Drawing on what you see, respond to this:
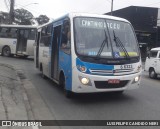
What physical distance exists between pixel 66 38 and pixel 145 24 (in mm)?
37666

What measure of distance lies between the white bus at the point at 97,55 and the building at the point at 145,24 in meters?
36.0

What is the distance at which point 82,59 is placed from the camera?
9.38m

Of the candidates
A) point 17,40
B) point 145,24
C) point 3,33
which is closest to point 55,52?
point 17,40

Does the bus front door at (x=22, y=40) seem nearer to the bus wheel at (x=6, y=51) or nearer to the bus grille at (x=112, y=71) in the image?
the bus wheel at (x=6, y=51)

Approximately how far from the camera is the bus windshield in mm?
9633

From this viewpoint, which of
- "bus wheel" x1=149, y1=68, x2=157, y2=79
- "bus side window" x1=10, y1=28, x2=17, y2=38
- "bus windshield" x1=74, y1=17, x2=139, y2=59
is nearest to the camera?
"bus windshield" x1=74, y1=17, x2=139, y2=59

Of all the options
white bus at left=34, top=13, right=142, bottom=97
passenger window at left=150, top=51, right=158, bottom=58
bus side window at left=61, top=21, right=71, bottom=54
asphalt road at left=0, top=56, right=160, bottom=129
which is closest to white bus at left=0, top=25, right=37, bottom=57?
passenger window at left=150, top=51, right=158, bottom=58

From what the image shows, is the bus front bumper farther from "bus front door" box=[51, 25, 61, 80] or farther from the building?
the building

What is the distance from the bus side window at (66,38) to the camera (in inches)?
396

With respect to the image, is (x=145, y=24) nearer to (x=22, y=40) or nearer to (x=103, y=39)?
(x=22, y=40)

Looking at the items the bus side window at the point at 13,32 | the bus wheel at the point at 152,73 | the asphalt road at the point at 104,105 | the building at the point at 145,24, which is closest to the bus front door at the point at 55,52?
the asphalt road at the point at 104,105

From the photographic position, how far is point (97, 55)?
9484 mm

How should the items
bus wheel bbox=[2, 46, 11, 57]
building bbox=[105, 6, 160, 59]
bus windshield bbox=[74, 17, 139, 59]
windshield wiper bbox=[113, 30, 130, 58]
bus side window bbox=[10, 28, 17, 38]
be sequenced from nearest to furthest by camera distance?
bus windshield bbox=[74, 17, 139, 59]
windshield wiper bbox=[113, 30, 130, 58]
bus side window bbox=[10, 28, 17, 38]
bus wheel bbox=[2, 46, 11, 57]
building bbox=[105, 6, 160, 59]

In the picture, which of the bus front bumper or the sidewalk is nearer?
the sidewalk
